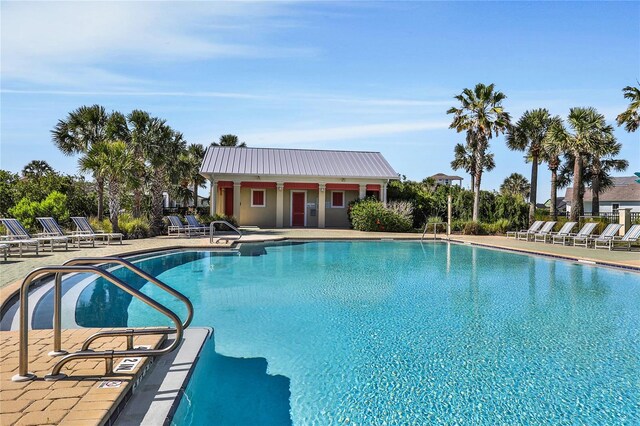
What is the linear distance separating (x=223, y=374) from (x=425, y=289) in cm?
572

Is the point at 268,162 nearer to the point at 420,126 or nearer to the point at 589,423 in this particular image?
the point at 420,126

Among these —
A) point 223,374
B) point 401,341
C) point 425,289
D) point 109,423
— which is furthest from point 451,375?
point 425,289

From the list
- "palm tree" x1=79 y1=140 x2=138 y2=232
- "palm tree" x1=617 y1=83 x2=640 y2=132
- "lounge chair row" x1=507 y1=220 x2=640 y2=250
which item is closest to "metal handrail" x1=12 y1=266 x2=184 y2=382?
"palm tree" x1=79 y1=140 x2=138 y2=232

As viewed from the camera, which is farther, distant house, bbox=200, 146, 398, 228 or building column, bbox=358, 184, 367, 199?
building column, bbox=358, 184, 367, 199

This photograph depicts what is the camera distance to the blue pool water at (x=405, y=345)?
13.4 feet

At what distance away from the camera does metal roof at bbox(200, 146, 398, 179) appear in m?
25.1

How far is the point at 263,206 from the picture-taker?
2620cm

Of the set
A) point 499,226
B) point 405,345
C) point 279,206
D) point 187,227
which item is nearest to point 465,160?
point 499,226

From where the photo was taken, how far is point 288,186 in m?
25.7

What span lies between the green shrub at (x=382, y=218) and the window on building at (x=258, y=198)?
5.71 meters

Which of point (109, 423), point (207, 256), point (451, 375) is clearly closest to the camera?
point (109, 423)

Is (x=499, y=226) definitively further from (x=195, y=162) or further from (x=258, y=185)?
(x=195, y=162)

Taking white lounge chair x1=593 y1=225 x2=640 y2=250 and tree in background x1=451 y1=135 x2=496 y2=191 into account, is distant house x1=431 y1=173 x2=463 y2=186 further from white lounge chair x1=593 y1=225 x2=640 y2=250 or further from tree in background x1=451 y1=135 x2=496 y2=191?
white lounge chair x1=593 y1=225 x2=640 y2=250

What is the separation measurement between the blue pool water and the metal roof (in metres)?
14.0
